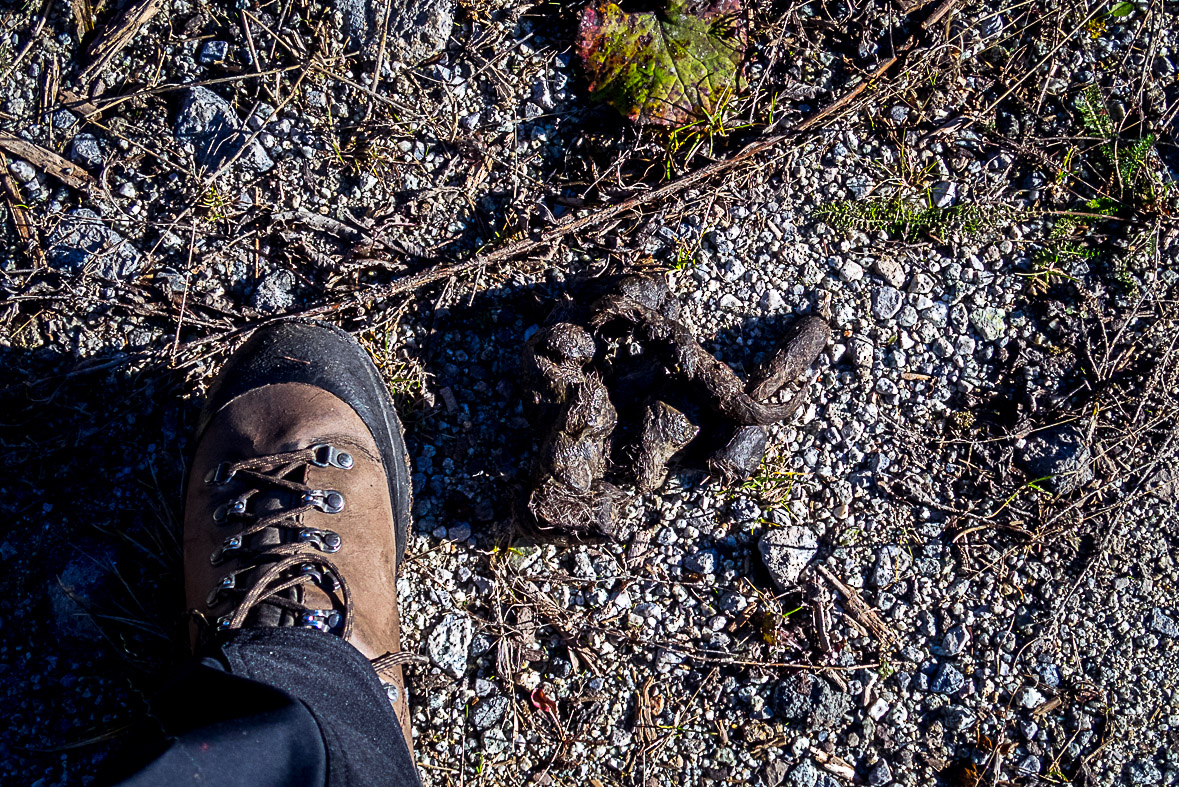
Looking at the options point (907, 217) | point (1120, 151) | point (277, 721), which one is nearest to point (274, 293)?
point (277, 721)

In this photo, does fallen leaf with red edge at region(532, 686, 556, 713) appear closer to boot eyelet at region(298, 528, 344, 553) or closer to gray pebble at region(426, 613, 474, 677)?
gray pebble at region(426, 613, 474, 677)

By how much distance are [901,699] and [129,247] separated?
343cm

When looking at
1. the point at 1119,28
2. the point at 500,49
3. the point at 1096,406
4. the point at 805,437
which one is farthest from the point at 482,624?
the point at 1119,28

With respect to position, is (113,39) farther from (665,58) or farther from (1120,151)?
(1120,151)

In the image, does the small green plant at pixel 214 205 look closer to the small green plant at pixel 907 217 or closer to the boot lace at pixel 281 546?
the boot lace at pixel 281 546

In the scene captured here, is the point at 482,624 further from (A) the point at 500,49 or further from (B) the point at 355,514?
(A) the point at 500,49

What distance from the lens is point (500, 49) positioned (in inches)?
130

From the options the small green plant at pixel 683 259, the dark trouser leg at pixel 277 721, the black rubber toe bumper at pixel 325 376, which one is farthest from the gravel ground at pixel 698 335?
the dark trouser leg at pixel 277 721

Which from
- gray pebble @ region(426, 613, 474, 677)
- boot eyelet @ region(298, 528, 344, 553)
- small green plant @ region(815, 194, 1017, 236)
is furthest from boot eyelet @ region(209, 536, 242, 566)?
small green plant @ region(815, 194, 1017, 236)

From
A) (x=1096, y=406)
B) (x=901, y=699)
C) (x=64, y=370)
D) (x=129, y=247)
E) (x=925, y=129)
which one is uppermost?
(x=129, y=247)

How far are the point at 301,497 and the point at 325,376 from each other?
0.45 metres

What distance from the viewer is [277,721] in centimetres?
199

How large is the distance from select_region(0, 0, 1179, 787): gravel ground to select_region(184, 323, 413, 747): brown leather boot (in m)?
0.20

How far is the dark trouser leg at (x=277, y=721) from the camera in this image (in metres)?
1.89
